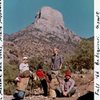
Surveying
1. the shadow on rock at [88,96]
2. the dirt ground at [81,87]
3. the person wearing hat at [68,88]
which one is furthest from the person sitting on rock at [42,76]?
the shadow on rock at [88,96]

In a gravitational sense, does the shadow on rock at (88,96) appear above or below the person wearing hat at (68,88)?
below

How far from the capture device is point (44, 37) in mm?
36000

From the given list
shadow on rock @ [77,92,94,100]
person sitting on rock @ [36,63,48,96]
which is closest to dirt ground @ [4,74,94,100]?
shadow on rock @ [77,92,94,100]

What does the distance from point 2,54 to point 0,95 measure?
2.14 ft

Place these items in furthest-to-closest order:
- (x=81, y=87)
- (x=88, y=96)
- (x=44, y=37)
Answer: (x=44, y=37)
(x=81, y=87)
(x=88, y=96)

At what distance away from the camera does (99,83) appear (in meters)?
35.5

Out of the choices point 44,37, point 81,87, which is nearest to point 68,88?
point 81,87

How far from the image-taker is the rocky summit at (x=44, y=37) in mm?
35781

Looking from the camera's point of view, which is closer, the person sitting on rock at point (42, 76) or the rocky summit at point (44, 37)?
the person sitting on rock at point (42, 76)

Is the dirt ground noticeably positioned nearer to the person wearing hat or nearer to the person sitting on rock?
the person wearing hat

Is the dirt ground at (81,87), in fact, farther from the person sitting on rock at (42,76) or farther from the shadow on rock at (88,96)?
the person sitting on rock at (42,76)

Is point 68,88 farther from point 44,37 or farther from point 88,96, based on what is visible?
point 44,37

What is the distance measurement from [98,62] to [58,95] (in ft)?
2.81

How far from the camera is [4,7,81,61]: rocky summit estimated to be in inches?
1409
